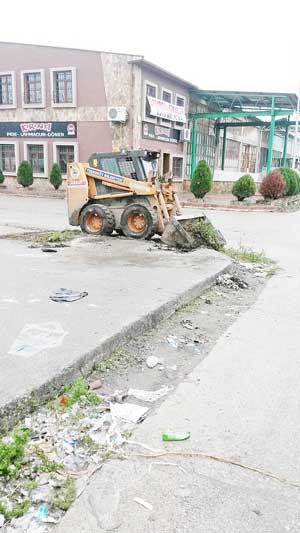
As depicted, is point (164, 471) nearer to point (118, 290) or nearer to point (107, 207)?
point (118, 290)

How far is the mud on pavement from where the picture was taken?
8.07ft

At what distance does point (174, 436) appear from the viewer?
3072mm

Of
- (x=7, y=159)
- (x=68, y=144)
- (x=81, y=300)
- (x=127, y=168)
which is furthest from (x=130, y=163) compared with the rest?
(x=7, y=159)

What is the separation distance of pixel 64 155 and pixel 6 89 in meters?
5.17

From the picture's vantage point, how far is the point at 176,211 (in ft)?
35.9

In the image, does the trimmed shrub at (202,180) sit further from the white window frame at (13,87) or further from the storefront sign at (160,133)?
the white window frame at (13,87)

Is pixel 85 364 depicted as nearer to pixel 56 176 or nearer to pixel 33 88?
pixel 56 176

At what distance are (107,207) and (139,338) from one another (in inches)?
252

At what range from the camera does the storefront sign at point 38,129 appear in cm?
2516

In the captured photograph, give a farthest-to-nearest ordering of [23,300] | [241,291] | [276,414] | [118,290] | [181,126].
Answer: [181,126]
[241,291]
[118,290]
[23,300]
[276,414]

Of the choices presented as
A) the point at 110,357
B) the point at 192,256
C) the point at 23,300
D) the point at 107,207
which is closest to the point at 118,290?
the point at 23,300

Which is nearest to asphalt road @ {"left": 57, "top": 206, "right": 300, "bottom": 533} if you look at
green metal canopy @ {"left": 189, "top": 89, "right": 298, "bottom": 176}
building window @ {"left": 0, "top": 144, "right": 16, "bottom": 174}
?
building window @ {"left": 0, "top": 144, "right": 16, "bottom": 174}

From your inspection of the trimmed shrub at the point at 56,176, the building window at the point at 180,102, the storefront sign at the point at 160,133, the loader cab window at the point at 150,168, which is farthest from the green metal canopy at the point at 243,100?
the loader cab window at the point at 150,168

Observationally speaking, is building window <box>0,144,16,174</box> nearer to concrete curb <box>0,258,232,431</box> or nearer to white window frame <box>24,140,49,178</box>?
white window frame <box>24,140,49,178</box>
